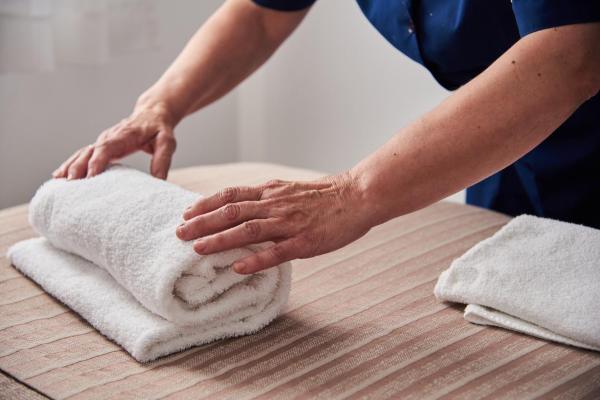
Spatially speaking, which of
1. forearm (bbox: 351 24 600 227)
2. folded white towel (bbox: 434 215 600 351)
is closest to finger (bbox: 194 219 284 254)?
forearm (bbox: 351 24 600 227)

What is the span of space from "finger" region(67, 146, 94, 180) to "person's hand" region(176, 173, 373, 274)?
30 cm

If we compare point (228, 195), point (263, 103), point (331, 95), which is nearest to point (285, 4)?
point (228, 195)

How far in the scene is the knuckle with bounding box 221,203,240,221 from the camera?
89 cm

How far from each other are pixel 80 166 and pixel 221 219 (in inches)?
14.1

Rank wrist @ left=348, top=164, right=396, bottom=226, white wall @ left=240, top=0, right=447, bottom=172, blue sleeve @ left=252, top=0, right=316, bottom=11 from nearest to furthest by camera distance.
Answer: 1. wrist @ left=348, top=164, right=396, bottom=226
2. blue sleeve @ left=252, top=0, right=316, bottom=11
3. white wall @ left=240, top=0, right=447, bottom=172

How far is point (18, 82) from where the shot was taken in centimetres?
193

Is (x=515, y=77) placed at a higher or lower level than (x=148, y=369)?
higher

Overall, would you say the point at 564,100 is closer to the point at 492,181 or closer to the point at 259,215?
the point at 259,215

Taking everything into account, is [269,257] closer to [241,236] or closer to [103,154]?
[241,236]

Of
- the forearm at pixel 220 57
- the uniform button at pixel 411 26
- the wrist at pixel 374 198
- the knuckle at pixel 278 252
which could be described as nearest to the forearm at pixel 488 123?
the wrist at pixel 374 198

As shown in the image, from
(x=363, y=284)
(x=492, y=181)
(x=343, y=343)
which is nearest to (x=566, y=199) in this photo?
(x=492, y=181)

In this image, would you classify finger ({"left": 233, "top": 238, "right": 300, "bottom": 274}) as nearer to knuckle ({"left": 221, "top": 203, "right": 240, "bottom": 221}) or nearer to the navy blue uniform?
knuckle ({"left": 221, "top": 203, "right": 240, "bottom": 221})

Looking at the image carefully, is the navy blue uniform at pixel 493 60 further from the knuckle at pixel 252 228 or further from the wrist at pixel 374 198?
the knuckle at pixel 252 228

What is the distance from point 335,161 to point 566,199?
1.15 metres
